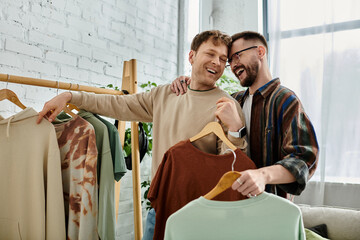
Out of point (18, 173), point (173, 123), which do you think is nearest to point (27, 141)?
point (18, 173)

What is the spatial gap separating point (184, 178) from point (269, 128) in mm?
457

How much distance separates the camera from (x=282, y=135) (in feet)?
4.79

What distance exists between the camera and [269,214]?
40.4 inches

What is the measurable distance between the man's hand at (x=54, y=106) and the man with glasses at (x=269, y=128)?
0.51 m

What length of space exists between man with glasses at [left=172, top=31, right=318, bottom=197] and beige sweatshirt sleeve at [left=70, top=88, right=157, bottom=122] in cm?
18

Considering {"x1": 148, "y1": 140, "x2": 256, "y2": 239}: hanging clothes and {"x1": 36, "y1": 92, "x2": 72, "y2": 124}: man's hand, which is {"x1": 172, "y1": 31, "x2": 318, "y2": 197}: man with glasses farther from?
{"x1": 36, "y1": 92, "x2": 72, "y2": 124}: man's hand

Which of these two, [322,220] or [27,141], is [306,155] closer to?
[27,141]

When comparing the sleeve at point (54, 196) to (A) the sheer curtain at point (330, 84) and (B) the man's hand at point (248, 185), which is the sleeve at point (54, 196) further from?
(A) the sheer curtain at point (330, 84)

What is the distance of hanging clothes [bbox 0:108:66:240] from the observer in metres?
1.47

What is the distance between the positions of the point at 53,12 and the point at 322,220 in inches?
94.6

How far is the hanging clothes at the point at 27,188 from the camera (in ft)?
4.83

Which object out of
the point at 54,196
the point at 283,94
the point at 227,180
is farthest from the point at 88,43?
the point at 227,180

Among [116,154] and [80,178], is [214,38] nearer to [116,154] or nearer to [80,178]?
[116,154]

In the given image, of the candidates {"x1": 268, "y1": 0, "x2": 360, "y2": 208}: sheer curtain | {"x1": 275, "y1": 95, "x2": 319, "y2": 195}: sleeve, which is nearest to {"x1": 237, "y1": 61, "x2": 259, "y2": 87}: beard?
{"x1": 275, "y1": 95, "x2": 319, "y2": 195}: sleeve
